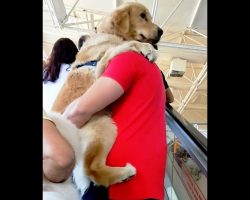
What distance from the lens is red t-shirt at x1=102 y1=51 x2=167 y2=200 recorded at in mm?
1229

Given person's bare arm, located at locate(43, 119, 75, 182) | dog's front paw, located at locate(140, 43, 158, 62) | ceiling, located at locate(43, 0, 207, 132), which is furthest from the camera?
ceiling, located at locate(43, 0, 207, 132)

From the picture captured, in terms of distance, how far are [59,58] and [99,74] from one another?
160 centimetres

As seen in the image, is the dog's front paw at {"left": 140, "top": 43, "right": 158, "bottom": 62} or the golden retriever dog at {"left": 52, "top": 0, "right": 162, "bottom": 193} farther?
the dog's front paw at {"left": 140, "top": 43, "right": 158, "bottom": 62}

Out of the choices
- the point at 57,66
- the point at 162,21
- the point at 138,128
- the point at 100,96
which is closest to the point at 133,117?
the point at 138,128

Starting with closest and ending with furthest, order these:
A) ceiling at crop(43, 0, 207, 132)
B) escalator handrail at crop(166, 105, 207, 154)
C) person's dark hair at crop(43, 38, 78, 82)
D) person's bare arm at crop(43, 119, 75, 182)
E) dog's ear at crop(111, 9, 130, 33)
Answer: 1. person's bare arm at crop(43, 119, 75, 182)
2. escalator handrail at crop(166, 105, 207, 154)
3. dog's ear at crop(111, 9, 130, 33)
4. person's dark hair at crop(43, 38, 78, 82)
5. ceiling at crop(43, 0, 207, 132)

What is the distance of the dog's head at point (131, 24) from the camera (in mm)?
1954

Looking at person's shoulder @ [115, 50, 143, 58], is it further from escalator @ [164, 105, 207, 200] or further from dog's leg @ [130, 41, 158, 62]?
escalator @ [164, 105, 207, 200]

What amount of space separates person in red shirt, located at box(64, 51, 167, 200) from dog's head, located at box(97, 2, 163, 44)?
0.63 meters

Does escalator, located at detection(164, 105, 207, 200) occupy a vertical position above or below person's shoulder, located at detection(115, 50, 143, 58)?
below

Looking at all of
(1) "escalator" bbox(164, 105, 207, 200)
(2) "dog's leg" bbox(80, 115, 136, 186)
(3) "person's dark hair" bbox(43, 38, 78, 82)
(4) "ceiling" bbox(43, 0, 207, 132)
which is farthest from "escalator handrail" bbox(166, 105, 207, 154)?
(4) "ceiling" bbox(43, 0, 207, 132)

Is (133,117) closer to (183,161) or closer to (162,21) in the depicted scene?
(183,161)

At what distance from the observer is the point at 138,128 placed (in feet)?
4.10
